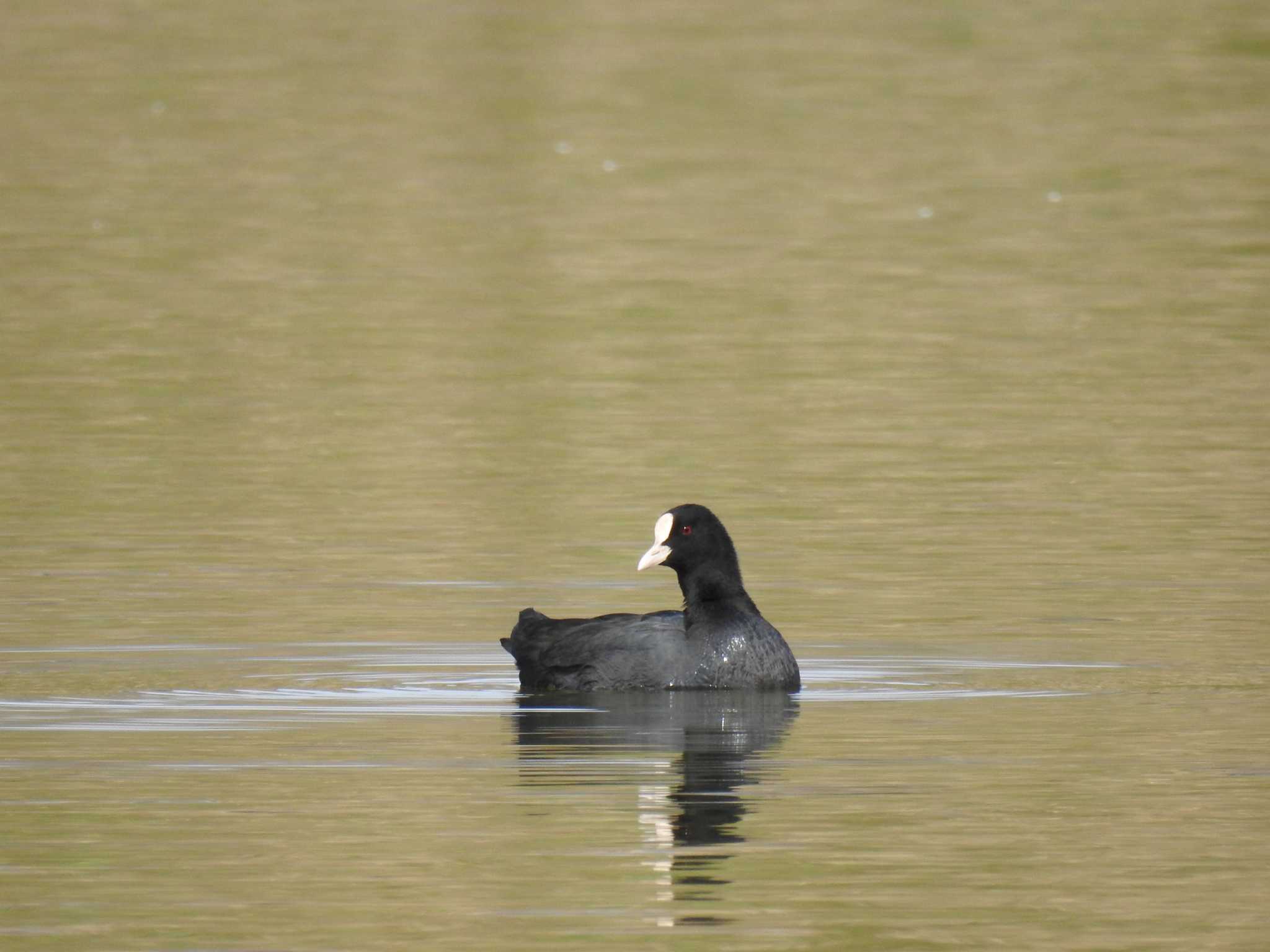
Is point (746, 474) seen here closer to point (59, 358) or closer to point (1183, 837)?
point (59, 358)

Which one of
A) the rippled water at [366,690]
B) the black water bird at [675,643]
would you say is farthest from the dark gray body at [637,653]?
the rippled water at [366,690]

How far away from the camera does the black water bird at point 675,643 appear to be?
13906 mm

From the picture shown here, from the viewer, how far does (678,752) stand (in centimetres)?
1227

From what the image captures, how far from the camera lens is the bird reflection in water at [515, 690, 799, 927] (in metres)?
9.96

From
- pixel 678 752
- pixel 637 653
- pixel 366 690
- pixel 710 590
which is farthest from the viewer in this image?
pixel 710 590

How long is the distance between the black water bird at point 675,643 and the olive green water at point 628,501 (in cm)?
27

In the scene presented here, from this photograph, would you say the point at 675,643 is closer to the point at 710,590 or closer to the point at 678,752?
the point at 710,590

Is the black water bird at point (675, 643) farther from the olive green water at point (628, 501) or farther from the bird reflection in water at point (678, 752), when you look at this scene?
the olive green water at point (628, 501)

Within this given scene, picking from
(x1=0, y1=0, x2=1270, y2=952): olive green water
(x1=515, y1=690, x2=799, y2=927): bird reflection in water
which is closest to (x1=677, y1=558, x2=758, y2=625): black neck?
(x1=515, y1=690, x2=799, y2=927): bird reflection in water

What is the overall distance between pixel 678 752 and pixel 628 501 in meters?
7.51

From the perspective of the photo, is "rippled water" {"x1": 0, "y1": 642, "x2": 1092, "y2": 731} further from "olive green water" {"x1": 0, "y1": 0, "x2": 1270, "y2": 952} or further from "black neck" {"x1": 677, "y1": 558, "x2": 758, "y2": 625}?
"black neck" {"x1": 677, "y1": 558, "x2": 758, "y2": 625}

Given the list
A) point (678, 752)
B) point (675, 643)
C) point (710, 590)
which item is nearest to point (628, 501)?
point (710, 590)

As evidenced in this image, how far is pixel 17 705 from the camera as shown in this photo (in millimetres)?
13086

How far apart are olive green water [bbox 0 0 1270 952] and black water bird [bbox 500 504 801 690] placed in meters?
0.27
